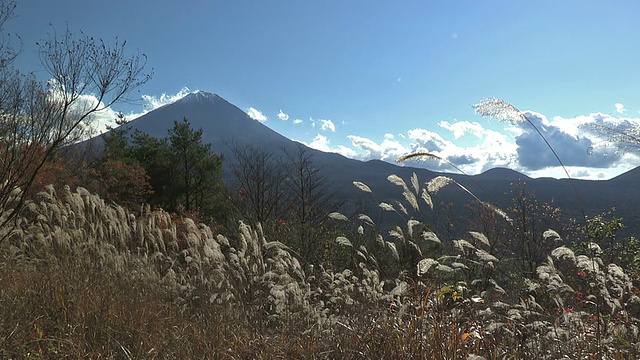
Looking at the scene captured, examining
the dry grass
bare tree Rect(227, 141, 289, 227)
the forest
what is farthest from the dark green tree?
the dry grass

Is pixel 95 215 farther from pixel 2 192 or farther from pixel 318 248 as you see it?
pixel 318 248

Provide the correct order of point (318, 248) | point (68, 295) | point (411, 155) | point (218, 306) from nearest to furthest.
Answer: point (411, 155) < point (68, 295) < point (218, 306) < point (318, 248)

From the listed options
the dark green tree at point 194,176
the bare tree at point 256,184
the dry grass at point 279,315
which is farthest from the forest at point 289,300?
the dark green tree at point 194,176

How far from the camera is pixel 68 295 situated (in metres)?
3.63

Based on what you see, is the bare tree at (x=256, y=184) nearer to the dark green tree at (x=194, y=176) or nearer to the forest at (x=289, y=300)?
the dark green tree at (x=194, y=176)

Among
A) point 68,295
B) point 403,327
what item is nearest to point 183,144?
point 68,295

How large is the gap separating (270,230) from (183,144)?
19.5 metres

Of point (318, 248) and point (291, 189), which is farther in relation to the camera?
point (291, 189)

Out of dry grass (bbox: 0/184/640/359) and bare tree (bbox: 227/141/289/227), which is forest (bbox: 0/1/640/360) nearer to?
dry grass (bbox: 0/184/640/359)

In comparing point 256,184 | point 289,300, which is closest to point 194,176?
point 256,184

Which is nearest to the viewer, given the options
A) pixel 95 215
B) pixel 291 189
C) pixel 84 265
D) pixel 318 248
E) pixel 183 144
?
pixel 84 265

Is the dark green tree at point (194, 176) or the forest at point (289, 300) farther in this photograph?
the dark green tree at point (194, 176)

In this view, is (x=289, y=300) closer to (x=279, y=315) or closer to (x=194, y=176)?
(x=279, y=315)

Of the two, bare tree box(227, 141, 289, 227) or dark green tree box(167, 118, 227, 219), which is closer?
bare tree box(227, 141, 289, 227)
